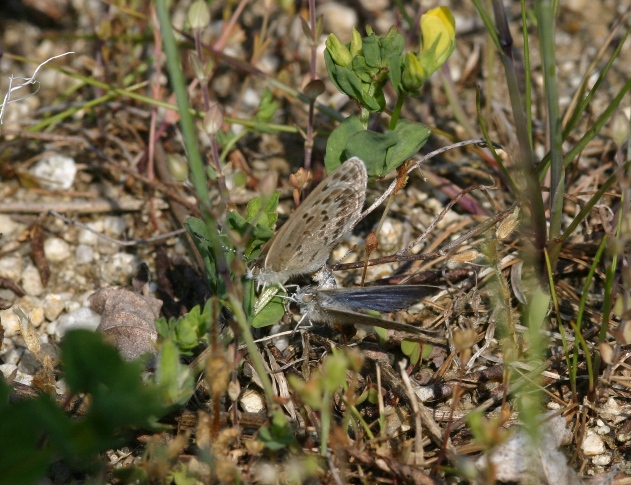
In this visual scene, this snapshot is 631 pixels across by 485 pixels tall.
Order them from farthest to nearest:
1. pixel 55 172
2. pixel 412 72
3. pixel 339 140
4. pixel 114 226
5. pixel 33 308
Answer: pixel 55 172, pixel 114 226, pixel 33 308, pixel 339 140, pixel 412 72

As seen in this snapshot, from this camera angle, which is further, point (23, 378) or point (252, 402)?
point (23, 378)

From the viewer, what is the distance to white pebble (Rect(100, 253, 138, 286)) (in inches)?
139

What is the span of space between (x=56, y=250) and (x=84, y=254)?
148 millimetres

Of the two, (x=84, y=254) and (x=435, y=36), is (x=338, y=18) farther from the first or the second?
(x=84, y=254)

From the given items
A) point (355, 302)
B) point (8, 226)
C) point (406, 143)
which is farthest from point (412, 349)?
point (8, 226)

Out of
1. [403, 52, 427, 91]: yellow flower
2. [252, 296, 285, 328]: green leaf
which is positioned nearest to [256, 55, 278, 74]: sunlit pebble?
[403, 52, 427, 91]: yellow flower

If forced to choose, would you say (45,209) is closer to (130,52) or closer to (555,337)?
(130,52)

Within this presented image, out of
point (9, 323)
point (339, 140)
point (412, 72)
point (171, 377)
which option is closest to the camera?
point (171, 377)

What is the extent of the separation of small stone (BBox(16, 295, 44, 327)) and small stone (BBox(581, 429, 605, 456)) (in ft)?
8.21

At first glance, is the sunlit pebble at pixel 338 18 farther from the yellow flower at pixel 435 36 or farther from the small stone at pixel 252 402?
the small stone at pixel 252 402

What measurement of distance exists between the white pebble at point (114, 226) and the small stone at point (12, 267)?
1.52ft

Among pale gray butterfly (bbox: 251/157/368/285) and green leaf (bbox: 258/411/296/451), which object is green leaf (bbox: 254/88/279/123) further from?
green leaf (bbox: 258/411/296/451)

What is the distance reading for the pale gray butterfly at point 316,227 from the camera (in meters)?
2.72

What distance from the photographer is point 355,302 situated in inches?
113
